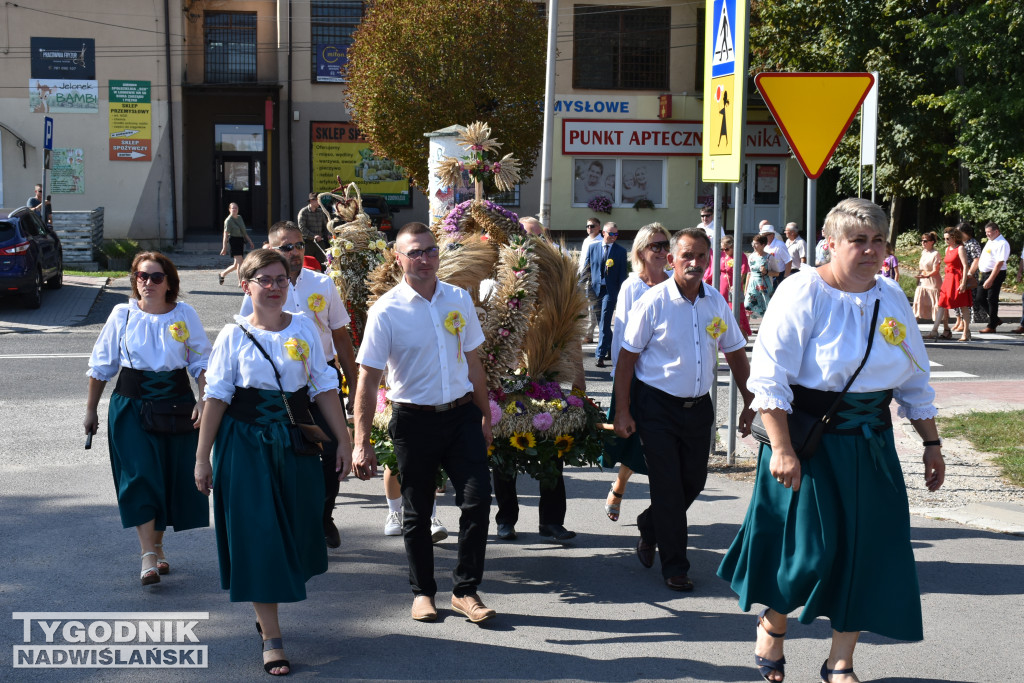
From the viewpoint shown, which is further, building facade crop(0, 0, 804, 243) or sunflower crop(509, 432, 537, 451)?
building facade crop(0, 0, 804, 243)

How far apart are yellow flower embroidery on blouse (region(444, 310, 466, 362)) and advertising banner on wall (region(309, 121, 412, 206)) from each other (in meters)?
29.2

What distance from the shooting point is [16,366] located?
42.8 ft

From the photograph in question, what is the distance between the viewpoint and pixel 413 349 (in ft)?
17.0

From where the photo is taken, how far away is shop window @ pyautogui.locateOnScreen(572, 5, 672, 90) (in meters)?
34.0

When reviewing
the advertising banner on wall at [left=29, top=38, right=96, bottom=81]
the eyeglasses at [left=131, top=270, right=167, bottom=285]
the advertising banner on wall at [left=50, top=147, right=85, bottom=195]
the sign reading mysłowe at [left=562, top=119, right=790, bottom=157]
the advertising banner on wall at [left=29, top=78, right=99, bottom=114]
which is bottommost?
the eyeglasses at [left=131, top=270, right=167, bottom=285]

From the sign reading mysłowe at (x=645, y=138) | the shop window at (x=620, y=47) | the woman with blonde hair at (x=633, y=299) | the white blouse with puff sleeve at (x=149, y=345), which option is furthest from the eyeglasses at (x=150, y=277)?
the shop window at (x=620, y=47)

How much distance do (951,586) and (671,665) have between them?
193 cm

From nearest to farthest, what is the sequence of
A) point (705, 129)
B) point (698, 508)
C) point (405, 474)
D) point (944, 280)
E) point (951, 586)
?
point (405, 474) < point (951, 586) < point (698, 508) < point (705, 129) < point (944, 280)

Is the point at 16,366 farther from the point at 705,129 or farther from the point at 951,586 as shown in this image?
the point at 951,586

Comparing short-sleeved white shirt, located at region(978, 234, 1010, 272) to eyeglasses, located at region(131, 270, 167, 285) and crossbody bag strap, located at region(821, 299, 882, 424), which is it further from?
eyeglasses, located at region(131, 270, 167, 285)

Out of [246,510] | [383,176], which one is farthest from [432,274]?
[383,176]

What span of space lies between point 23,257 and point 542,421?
13.9m

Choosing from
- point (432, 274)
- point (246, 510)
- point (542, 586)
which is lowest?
point (542, 586)

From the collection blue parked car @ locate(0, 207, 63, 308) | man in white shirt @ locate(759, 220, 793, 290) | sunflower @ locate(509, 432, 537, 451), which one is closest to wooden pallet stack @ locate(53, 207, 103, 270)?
blue parked car @ locate(0, 207, 63, 308)
